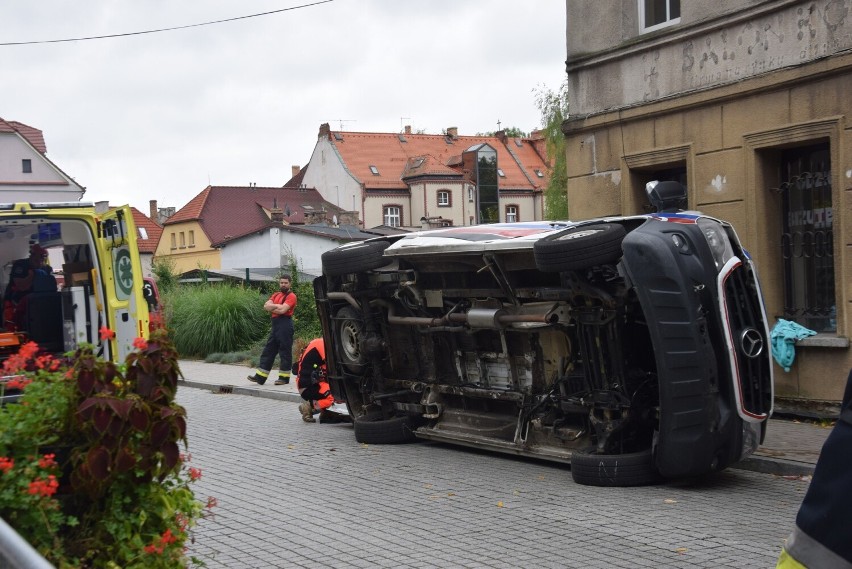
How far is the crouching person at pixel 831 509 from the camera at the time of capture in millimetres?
2168

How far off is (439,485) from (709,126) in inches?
240

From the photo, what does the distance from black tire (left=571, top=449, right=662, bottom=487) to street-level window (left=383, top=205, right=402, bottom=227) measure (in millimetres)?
66862

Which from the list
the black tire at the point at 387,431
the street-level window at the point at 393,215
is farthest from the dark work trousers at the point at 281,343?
the street-level window at the point at 393,215

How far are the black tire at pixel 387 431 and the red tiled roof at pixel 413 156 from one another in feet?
207

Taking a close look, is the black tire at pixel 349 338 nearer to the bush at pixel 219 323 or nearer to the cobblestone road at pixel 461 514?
the cobblestone road at pixel 461 514

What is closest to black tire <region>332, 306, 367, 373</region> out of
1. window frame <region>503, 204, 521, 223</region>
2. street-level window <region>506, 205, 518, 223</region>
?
window frame <region>503, 204, 521, 223</region>

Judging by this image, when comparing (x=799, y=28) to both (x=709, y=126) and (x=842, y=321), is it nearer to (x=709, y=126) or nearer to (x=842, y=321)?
(x=709, y=126)

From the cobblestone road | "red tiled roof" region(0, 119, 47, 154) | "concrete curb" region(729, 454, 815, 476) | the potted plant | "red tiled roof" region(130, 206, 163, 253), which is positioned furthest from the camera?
"red tiled roof" region(130, 206, 163, 253)

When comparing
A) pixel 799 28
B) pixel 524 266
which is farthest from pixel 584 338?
pixel 799 28

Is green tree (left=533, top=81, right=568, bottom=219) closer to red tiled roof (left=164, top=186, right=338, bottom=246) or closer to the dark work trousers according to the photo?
the dark work trousers

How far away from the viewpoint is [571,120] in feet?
49.9

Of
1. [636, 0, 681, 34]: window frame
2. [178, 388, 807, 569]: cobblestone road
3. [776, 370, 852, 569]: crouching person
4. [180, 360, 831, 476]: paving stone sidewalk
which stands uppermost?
[636, 0, 681, 34]: window frame

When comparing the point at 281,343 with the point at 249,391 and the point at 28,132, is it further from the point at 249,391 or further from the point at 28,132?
the point at 28,132

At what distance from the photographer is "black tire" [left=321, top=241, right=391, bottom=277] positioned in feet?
36.4
